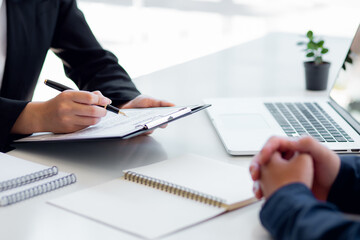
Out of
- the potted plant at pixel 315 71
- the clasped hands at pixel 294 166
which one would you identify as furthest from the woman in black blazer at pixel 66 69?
the potted plant at pixel 315 71

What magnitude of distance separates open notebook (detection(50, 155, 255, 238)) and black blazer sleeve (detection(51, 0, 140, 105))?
25.9 inches

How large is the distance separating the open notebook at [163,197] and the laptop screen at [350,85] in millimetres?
419

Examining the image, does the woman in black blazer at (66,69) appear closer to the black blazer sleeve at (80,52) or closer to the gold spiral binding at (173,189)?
the black blazer sleeve at (80,52)

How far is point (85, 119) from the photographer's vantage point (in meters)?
1.04

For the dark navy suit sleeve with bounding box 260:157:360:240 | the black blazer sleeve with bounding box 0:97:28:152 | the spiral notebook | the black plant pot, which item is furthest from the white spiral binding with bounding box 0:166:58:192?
the black plant pot

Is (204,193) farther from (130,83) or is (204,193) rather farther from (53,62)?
(53,62)

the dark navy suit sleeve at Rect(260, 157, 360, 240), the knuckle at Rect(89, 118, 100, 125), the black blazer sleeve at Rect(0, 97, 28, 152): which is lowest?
the black blazer sleeve at Rect(0, 97, 28, 152)

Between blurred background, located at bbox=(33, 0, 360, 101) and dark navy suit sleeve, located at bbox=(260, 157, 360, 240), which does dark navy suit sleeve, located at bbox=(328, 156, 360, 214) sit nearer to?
dark navy suit sleeve, located at bbox=(260, 157, 360, 240)

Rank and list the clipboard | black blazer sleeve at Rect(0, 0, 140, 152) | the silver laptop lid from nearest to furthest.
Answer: the clipboard
the silver laptop lid
black blazer sleeve at Rect(0, 0, 140, 152)

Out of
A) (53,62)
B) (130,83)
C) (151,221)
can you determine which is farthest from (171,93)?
(53,62)

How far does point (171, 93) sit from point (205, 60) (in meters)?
0.44

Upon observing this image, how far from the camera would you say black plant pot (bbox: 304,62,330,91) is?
155 cm

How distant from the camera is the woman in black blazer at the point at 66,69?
1.05 meters

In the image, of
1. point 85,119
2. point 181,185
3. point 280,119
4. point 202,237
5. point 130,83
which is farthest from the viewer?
point 130,83
